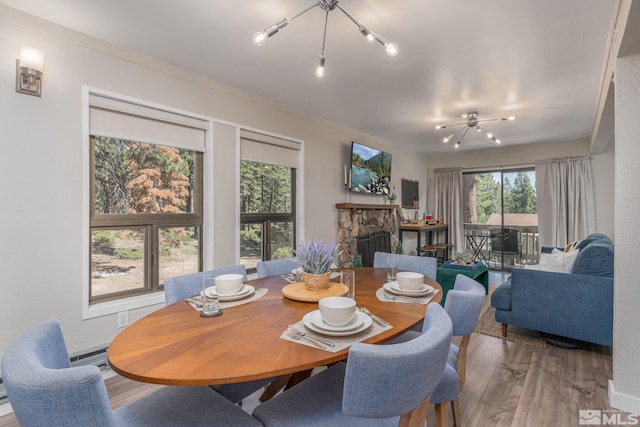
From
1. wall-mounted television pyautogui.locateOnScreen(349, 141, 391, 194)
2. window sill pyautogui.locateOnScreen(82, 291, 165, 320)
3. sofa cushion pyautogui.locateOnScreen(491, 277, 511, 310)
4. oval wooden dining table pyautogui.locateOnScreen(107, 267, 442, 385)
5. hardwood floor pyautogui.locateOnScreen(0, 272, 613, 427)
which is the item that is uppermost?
wall-mounted television pyautogui.locateOnScreen(349, 141, 391, 194)

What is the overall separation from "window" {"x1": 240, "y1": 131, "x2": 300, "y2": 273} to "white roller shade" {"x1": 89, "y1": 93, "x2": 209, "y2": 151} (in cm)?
52

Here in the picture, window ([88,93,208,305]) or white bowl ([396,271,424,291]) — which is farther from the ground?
window ([88,93,208,305])

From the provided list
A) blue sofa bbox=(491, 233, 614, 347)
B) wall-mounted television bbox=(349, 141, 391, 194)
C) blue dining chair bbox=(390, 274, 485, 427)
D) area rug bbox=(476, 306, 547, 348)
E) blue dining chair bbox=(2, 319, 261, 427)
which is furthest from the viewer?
wall-mounted television bbox=(349, 141, 391, 194)

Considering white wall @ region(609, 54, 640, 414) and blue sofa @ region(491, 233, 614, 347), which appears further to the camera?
blue sofa @ region(491, 233, 614, 347)

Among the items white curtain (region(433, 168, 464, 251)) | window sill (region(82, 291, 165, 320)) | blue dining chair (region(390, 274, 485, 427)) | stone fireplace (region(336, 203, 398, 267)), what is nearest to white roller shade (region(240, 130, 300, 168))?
stone fireplace (region(336, 203, 398, 267))

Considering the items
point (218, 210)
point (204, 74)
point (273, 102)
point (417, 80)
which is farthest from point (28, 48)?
point (417, 80)

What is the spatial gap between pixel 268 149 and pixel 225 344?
2.61 meters

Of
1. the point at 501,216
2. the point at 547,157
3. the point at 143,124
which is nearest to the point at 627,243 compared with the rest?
the point at 143,124

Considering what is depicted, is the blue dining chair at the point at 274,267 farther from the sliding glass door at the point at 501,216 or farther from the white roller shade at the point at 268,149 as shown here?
the sliding glass door at the point at 501,216

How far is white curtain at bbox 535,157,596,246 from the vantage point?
16.4 ft

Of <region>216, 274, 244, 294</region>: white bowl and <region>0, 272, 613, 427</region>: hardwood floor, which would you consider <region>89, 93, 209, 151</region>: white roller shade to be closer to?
<region>216, 274, 244, 294</region>: white bowl

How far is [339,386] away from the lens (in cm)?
123

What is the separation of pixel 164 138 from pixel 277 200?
1403 millimetres

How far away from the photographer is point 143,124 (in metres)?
2.43
